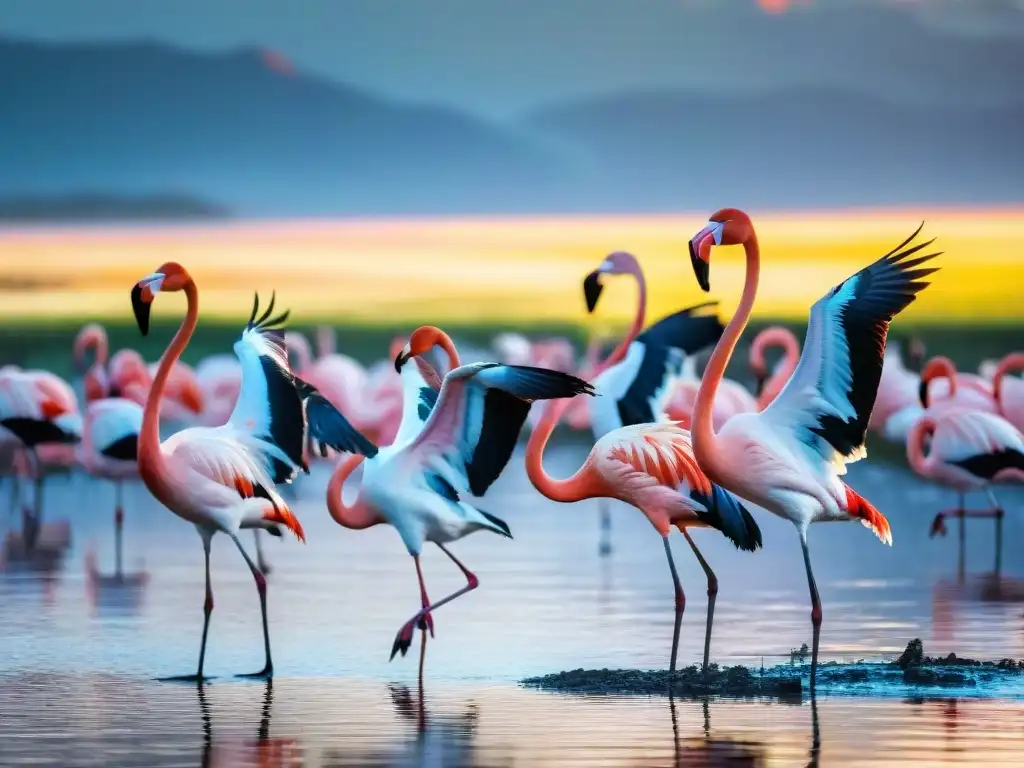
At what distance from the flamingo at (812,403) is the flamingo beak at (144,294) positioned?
2.50 m

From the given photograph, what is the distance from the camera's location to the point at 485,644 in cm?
977

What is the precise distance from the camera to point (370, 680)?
8773 mm

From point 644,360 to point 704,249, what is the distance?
345cm

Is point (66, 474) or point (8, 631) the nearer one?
point (8, 631)

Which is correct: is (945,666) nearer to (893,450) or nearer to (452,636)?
(452,636)

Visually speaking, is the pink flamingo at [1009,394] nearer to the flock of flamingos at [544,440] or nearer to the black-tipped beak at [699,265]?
the flock of flamingos at [544,440]

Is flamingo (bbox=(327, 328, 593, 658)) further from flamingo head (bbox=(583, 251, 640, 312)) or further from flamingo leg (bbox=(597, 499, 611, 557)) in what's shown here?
flamingo leg (bbox=(597, 499, 611, 557))

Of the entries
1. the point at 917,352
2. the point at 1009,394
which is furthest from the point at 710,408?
the point at 917,352

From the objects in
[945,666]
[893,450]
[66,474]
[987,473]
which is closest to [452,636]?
[945,666]

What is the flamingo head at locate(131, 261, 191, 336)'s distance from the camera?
9.26 meters

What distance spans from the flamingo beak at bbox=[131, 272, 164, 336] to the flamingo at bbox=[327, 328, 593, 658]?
3.80ft

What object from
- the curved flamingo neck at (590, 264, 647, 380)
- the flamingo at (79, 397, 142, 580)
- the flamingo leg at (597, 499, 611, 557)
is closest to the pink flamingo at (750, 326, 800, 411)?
the flamingo leg at (597, 499, 611, 557)

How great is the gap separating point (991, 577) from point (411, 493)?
4357 mm

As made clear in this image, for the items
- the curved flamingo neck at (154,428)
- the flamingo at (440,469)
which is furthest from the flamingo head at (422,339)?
the curved flamingo neck at (154,428)
